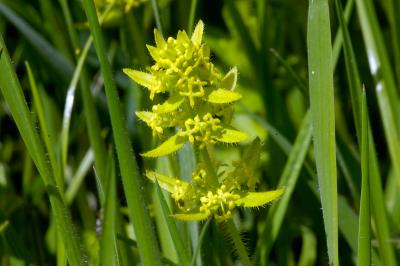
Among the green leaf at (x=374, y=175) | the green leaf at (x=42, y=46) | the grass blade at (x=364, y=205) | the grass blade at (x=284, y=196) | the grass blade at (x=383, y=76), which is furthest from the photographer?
the green leaf at (x=42, y=46)

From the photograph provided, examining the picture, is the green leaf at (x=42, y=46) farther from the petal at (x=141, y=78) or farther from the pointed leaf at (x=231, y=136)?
the pointed leaf at (x=231, y=136)

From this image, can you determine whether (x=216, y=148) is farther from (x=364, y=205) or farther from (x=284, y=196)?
(x=364, y=205)

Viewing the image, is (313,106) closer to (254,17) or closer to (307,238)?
(307,238)

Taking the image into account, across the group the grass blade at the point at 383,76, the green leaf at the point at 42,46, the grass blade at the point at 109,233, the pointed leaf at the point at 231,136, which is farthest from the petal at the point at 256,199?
the green leaf at the point at 42,46

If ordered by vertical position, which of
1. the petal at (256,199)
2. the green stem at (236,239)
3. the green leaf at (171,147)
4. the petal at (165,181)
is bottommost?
the green stem at (236,239)

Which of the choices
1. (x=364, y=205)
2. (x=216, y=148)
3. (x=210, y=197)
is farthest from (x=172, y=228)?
(x=216, y=148)

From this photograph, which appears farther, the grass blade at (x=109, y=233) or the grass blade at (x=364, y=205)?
the grass blade at (x=109, y=233)

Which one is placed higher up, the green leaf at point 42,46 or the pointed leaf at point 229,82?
the green leaf at point 42,46

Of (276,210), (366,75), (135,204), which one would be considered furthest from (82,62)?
(366,75)

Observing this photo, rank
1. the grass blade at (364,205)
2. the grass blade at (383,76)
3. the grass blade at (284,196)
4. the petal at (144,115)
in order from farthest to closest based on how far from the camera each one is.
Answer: the grass blade at (383,76), the grass blade at (284,196), the petal at (144,115), the grass blade at (364,205)
